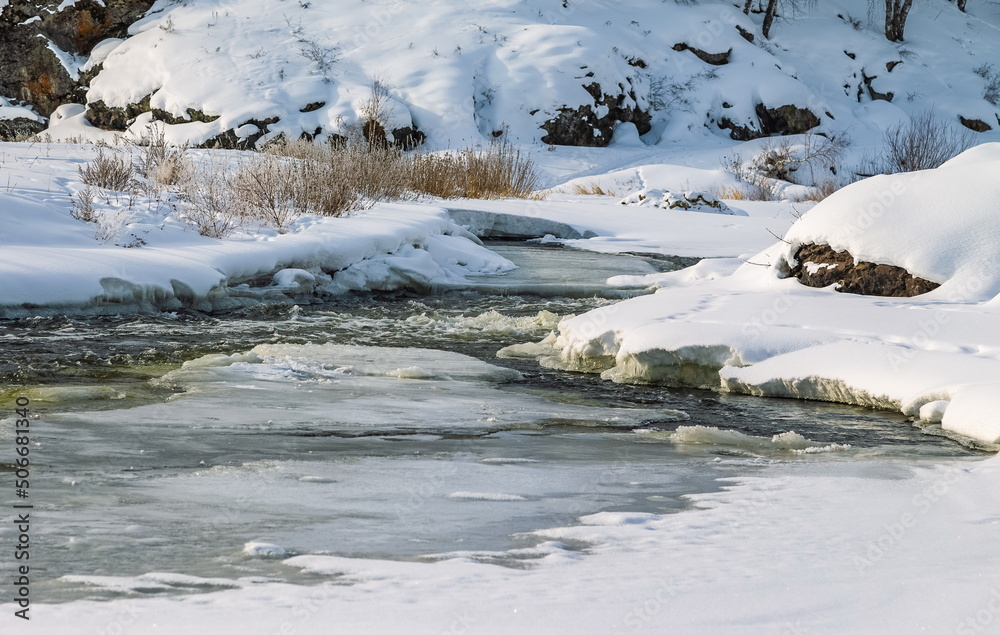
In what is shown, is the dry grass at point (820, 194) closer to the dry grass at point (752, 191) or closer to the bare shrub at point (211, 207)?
the dry grass at point (752, 191)

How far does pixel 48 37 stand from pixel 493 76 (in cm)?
1289

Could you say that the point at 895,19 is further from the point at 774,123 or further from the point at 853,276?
the point at 853,276

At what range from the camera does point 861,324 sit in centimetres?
521

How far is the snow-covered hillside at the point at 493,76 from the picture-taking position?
22719mm

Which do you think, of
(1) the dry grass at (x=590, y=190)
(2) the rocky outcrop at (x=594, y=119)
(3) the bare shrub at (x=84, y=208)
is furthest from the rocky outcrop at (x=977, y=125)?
(3) the bare shrub at (x=84, y=208)

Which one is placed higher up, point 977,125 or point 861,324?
point 861,324

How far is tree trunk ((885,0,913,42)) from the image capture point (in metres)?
31.3

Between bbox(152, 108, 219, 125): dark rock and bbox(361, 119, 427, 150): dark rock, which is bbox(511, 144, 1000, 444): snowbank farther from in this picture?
bbox(152, 108, 219, 125): dark rock

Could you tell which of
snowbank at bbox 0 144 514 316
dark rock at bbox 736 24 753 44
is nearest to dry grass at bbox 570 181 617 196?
snowbank at bbox 0 144 514 316

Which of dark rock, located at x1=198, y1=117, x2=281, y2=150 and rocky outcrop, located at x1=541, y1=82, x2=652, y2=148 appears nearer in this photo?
dark rock, located at x1=198, y1=117, x2=281, y2=150

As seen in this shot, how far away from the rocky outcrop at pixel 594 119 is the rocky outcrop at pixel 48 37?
12506mm

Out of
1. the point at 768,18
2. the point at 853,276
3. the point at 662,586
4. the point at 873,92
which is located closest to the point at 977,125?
the point at 873,92

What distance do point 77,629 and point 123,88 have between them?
2530cm

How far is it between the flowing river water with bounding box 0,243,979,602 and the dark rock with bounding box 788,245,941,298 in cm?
158
